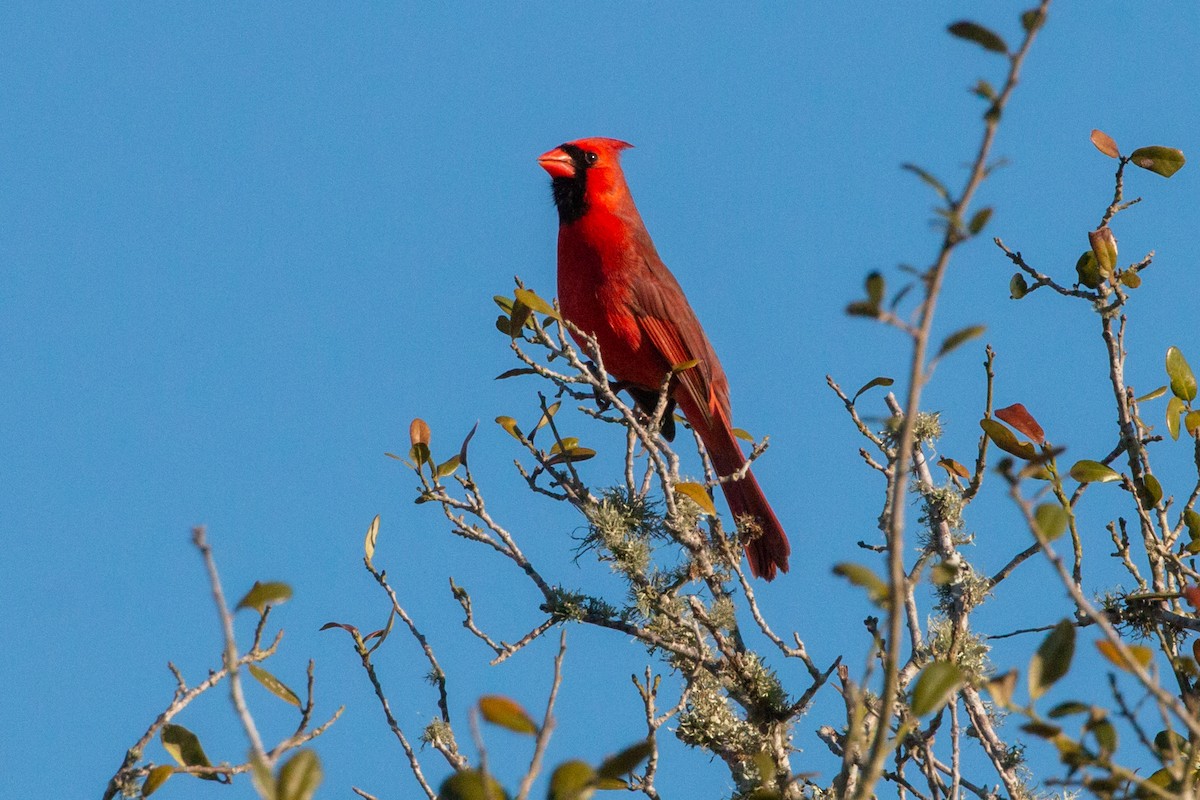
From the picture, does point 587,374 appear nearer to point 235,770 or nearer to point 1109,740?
point 235,770

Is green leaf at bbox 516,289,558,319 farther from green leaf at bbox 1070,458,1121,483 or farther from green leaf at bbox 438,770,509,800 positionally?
green leaf at bbox 438,770,509,800

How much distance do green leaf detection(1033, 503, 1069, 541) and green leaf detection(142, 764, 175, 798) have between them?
123 cm

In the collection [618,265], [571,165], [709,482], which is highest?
[571,165]

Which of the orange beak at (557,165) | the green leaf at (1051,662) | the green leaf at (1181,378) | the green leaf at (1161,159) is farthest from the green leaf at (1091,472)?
the orange beak at (557,165)

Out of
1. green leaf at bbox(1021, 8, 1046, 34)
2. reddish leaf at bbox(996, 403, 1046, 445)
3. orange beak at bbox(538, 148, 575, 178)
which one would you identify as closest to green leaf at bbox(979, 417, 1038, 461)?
reddish leaf at bbox(996, 403, 1046, 445)

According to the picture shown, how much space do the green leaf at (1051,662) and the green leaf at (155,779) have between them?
3.92 feet

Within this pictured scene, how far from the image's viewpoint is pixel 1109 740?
1.47 meters

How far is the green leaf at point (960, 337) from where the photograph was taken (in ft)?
4.05

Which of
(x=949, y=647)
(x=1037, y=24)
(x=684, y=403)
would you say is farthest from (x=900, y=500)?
(x=684, y=403)

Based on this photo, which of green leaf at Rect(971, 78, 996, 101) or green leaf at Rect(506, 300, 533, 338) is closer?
green leaf at Rect(971, 78, 996, 101)

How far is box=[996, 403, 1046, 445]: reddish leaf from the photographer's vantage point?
8.79ft

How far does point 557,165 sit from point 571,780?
12.9ft

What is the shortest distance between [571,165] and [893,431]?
2.42 m

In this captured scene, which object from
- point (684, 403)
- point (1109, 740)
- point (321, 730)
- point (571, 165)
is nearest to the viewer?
point (1109, 740)
